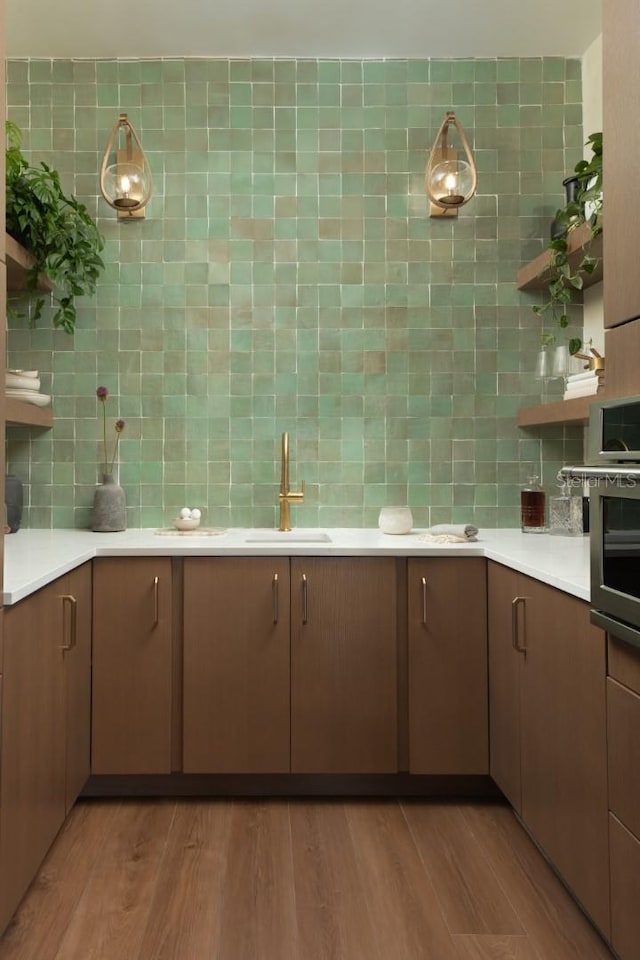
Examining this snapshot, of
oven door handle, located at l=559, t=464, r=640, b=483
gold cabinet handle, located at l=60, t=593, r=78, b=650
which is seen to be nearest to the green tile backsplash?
gold cabinet handle, located at l=60, t=593, r=78, b=650

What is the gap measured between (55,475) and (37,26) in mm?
1780

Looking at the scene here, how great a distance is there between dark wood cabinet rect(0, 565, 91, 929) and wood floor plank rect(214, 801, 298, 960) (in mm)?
511

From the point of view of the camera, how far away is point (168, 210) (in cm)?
313

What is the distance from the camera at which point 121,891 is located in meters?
1.98

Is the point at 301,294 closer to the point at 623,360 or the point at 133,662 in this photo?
the point at 133,662

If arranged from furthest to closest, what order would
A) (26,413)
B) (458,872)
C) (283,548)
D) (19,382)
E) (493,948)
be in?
(19,382) → (26,413) → (283,548) → (458,872) → (493,948)

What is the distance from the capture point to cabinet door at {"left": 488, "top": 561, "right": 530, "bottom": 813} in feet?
7.30

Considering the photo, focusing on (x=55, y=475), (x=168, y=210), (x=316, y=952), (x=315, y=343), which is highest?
(x=168, y=210)

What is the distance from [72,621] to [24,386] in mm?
1038

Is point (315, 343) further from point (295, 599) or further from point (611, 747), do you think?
point (611, 747)

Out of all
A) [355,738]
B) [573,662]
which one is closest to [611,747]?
[573,662]

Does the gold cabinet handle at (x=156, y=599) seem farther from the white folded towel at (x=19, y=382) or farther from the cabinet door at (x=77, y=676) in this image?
the white folded towel at (x=19, y=382)

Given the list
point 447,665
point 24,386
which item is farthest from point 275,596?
point 24,386

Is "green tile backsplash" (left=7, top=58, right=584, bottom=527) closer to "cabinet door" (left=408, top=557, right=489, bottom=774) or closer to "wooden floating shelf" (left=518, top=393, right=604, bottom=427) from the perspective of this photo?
"wooden floating shelf" (left=518, top=393, right=604, bottom=427)
